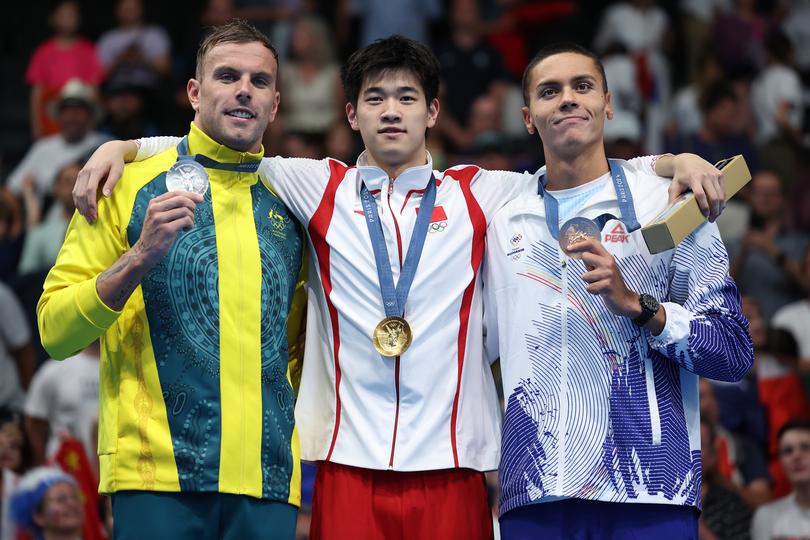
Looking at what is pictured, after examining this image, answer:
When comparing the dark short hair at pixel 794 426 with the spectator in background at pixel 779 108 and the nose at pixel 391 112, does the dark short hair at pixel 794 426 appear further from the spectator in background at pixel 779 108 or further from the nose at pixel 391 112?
the spectator in background at pixel 779 108

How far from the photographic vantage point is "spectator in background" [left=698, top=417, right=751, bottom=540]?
26.9ft

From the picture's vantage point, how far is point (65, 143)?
479 inches

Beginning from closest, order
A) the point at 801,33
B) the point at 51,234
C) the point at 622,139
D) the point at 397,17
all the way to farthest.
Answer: the point at 622,139
the point at 51,234
the point at 397,17
the point at 801,33

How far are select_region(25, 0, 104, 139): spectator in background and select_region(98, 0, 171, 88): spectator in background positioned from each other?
0.71 ft

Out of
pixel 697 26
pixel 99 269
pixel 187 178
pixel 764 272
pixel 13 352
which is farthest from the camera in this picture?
pixel 697 26

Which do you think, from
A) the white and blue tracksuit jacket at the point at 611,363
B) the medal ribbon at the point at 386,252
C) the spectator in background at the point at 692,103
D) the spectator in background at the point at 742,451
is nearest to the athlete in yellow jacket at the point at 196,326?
the medal ribbon at the point at 386,252

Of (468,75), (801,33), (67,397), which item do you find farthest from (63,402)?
(801,33)

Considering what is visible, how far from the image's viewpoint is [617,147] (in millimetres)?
11078

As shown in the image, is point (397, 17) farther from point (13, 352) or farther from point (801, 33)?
point (13, 352)

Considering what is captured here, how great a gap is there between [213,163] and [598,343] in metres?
1.65

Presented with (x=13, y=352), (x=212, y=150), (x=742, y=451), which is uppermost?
(x=13, y=352)

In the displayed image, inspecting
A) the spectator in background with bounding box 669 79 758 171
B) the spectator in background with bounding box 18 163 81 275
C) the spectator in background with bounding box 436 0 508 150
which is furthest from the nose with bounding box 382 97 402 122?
the spectator in background with bounding box 436 0 508 150

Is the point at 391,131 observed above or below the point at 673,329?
above

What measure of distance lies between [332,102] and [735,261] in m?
4.32
